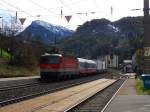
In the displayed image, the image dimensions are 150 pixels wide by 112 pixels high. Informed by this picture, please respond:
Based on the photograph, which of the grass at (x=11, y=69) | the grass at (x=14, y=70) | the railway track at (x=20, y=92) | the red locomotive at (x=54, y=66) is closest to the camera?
the railway track at (x=20, y=92)

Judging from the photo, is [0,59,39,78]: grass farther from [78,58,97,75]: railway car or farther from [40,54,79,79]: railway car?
[40,54,79,79]: railway car

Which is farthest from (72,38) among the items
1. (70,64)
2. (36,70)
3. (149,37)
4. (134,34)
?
(149,37)

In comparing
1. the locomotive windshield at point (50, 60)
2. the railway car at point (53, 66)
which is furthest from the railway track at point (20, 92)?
the locomotive windshield at point (50, 60)

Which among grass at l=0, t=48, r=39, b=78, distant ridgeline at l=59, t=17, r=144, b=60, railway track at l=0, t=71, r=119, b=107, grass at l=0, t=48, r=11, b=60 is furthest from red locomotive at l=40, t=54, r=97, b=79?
distant ridgeline at l=59, t=17, r=144, b=60

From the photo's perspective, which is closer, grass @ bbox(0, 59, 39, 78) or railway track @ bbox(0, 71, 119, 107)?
railway track @ bbox(0, 71, 119, 107)

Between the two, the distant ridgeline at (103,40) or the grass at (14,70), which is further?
the distant ridgeline at (103,40)

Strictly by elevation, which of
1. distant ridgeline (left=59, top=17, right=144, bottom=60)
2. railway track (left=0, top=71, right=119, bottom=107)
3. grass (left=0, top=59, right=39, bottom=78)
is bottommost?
railway track (left=0, top=71, right=119, bottom=107)

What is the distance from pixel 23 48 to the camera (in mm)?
75875

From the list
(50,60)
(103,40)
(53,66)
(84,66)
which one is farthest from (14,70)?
(103,40)

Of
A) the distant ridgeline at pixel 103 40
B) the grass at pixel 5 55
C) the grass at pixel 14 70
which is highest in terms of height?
the distant ridgeline at pixel 103 40

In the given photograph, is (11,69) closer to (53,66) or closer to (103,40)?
(53,66)

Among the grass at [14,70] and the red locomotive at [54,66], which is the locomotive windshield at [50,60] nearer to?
the red locomotive at [54,66]

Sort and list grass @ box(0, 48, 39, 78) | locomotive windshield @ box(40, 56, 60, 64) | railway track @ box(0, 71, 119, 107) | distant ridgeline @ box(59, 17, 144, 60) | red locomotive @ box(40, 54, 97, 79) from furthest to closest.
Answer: distant ridgeline @ box(59, 17, 144, 60) < grass @ box(0, 48, 39, 78) < locomotive windshield @ box(40, 56, 60, 64) < red locomotive @ box(40, 54, 97, 79) < railway track @ box(0, 71, 119, 107)

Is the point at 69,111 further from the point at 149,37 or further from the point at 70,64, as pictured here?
the point at 70,64
